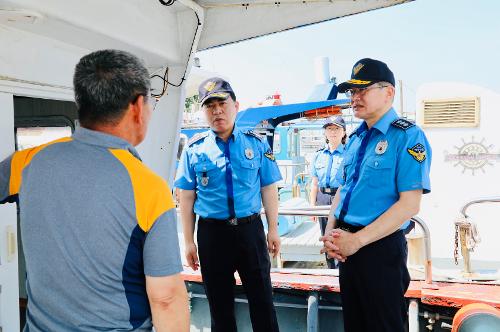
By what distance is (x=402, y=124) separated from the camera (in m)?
2.03

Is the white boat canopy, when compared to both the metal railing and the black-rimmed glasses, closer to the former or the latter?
the black-rimmed glasses

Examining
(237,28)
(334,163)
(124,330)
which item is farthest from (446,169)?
(124,330)

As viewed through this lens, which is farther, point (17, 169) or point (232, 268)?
point (232, 268)

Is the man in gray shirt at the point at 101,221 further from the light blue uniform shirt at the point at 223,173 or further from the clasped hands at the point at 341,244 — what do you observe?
the light blue uniform shirt at the point at 223,173

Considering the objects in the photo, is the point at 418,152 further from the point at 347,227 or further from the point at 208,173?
the point at 208,173

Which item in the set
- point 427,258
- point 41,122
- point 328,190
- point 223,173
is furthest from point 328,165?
point 41,122

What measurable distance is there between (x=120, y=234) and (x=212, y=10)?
2135 millimetres

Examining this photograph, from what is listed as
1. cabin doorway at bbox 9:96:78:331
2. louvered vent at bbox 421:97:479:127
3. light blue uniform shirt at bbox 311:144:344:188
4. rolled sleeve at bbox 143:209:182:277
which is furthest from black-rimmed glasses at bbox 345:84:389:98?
louvered vent at bbox 421:97:479:127

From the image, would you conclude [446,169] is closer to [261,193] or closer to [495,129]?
[495,129]

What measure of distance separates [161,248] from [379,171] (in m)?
1.24

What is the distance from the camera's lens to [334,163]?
4953 millimetres

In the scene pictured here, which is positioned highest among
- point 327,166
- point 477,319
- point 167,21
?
point 167,21

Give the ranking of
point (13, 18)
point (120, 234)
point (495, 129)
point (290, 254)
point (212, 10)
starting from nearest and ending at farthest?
point (120, 234) → point (13, 18) → point (212, 10) → point (495, 129) → point (290, 254)

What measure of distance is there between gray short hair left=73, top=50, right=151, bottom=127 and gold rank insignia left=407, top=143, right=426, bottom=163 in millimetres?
1318
